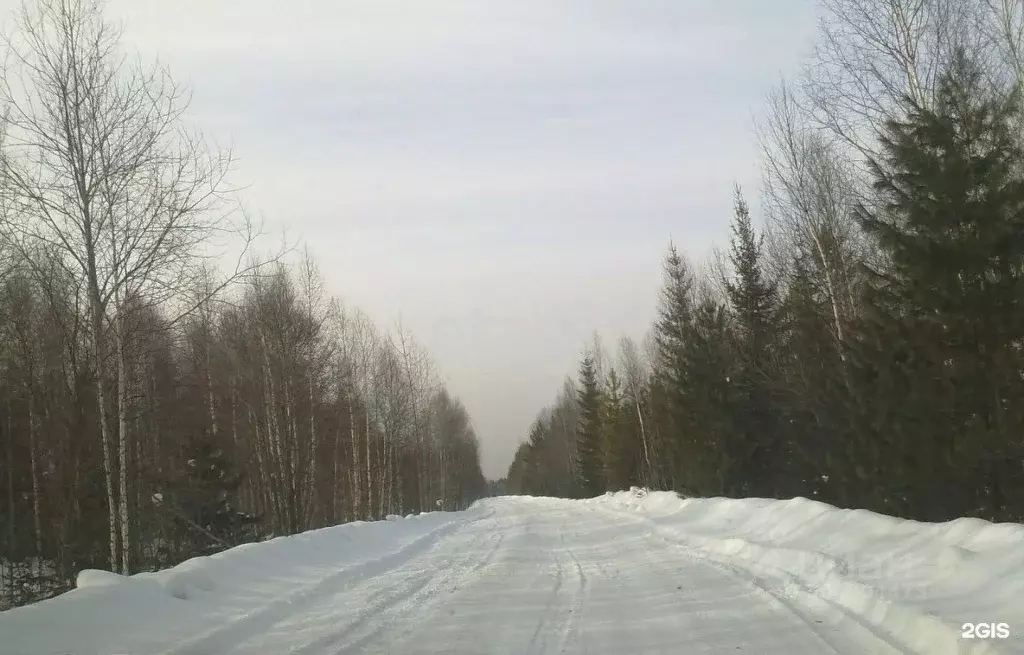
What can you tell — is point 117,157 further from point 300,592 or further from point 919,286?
point 919,286

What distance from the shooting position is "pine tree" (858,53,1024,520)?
41.5ft

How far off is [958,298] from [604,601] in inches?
371

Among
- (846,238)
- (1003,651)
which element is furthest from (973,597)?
(846,238)

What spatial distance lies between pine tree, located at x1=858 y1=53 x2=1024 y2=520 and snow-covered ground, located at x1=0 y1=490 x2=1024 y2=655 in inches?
128

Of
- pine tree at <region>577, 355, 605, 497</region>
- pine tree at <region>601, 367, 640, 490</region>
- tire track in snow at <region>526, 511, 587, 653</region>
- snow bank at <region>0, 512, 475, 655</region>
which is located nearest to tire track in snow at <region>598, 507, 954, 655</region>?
tire track in snow at <region>526, 511, 587, 653</region>

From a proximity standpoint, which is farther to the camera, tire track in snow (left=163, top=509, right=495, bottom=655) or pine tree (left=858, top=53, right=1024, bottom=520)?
pine tree (left=858, top=53, right=1024, bottom=520)

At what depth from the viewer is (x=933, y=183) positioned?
13.2m

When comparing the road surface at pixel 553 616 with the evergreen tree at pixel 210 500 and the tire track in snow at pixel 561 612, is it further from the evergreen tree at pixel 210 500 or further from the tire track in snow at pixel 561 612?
the evergreen tree at pixel 210 500

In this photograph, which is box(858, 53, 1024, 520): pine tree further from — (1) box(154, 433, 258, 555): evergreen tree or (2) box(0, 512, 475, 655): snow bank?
(1) box(154, 433, 258, 555): evergreen tree

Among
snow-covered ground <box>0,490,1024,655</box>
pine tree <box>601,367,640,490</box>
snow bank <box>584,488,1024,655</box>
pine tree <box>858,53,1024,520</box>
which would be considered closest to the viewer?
snow bank <box>584,488,1024,655</box>

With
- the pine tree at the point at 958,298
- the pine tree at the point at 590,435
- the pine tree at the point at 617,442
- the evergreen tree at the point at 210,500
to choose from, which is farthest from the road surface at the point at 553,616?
the pine tree at the point at 590,435

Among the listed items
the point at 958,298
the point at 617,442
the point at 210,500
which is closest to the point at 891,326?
the point at 958,298

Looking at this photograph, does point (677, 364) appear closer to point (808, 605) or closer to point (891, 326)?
point (891, 326)

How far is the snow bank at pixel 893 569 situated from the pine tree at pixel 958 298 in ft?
10.3
